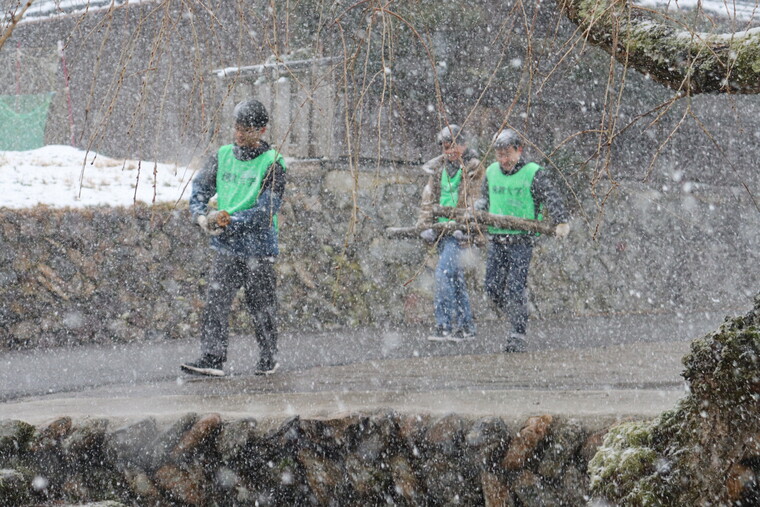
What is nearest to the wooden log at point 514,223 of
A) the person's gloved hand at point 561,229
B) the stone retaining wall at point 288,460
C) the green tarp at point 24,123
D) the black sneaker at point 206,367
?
the person's gloved hand at point 561,229

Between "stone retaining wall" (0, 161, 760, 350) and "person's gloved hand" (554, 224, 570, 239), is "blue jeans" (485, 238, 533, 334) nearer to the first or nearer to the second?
"person's gloved hand" (554, 224, 570, 239)

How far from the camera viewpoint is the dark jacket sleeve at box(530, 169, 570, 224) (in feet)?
22.4

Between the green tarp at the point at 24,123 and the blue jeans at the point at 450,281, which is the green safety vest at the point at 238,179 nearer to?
the blue jeans at the point at 450,281

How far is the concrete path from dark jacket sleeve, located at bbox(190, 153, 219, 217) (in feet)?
4.03

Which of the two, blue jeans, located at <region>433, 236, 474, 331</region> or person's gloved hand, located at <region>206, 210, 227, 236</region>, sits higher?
person's gloved hand, located at <region>206, 210, 227, 236</region>

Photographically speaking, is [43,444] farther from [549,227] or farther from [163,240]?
[163,240]

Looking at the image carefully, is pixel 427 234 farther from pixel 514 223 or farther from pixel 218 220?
pixel 218 220

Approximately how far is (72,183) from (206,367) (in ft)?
17.0

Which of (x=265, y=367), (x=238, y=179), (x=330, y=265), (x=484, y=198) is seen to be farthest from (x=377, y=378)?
(x=330, y=265)

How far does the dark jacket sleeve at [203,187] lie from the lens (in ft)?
19.8

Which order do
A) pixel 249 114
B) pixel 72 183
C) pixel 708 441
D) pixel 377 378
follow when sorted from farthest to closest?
pixel 72 183, pixel 377 378, pixel 249 114, pixel 708 441

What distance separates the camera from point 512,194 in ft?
23.3

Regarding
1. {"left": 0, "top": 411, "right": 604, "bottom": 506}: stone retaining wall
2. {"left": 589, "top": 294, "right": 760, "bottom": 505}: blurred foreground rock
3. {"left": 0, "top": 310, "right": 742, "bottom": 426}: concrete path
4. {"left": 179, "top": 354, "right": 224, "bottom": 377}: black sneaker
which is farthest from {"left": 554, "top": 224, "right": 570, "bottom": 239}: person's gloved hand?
{"left": 589, "top": 294, "right": 760, "bottom": 505}: blurred foreground rock

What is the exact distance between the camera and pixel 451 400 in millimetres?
4762
